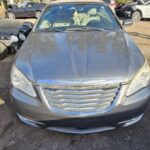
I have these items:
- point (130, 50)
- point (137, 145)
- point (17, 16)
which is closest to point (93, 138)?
point (137, 145)

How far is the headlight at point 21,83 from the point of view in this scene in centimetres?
271

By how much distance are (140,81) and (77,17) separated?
6.65 ft

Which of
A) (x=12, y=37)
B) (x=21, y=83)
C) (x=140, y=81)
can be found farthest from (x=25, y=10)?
(x=140, y=81)

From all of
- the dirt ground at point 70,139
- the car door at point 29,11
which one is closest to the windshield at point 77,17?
the dirt ground at point 70,139

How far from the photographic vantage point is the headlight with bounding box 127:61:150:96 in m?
2.69

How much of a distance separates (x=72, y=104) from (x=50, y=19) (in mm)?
2213

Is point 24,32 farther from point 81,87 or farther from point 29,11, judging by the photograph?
point 29,11

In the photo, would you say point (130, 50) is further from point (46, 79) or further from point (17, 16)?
point (17, 16)

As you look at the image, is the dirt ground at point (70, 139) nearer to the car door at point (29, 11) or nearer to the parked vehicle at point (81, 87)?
the parked vehicle at point (81, 87)

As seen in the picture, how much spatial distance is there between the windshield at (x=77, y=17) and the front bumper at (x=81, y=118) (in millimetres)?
1685

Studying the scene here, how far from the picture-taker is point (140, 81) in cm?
278

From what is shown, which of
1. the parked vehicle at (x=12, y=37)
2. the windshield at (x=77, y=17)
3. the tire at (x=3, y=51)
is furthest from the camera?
the parked vehicle at (x=12, y=37)

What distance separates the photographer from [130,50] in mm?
3199

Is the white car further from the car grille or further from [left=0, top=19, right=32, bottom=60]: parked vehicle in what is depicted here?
the car grille
